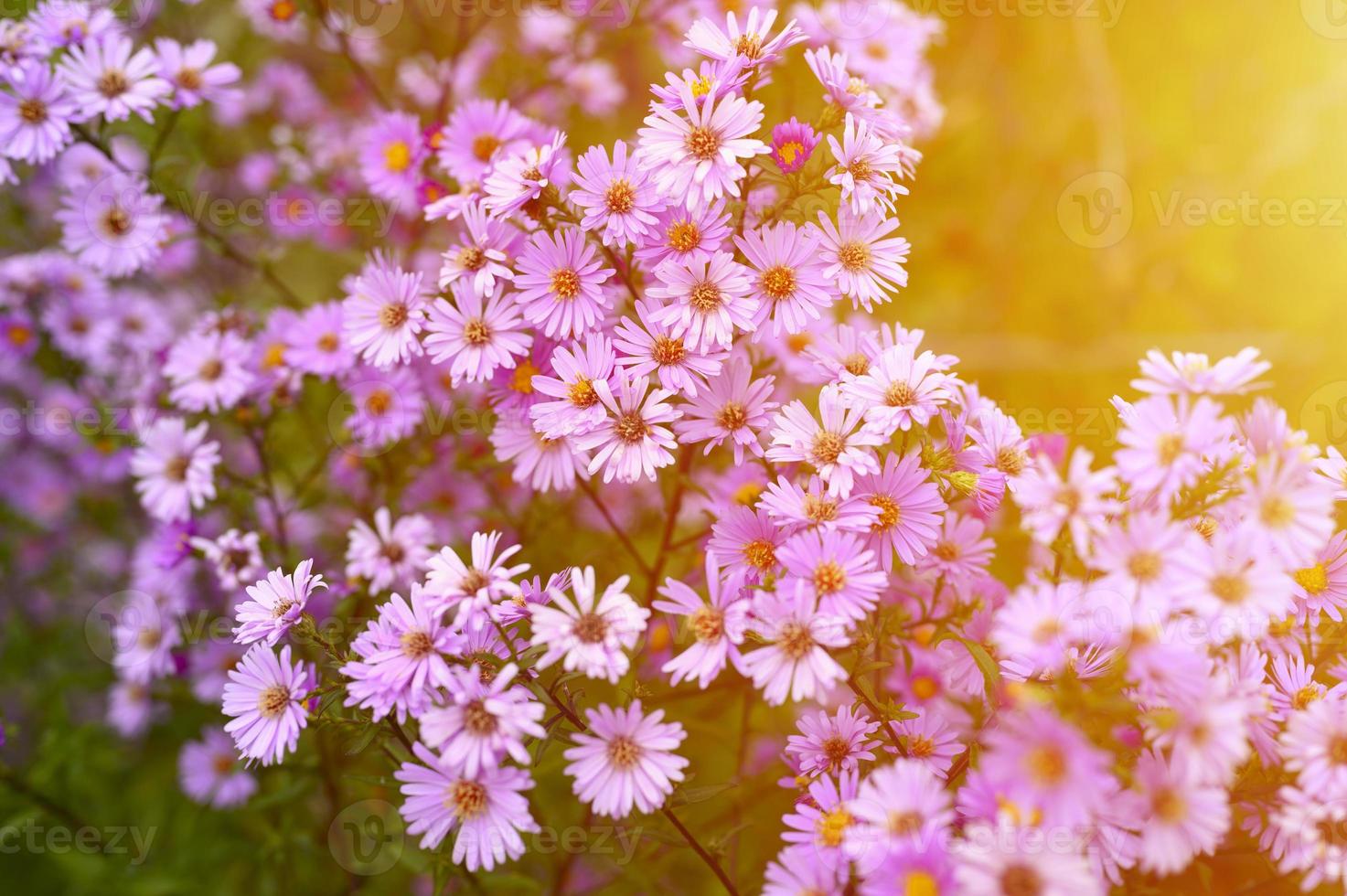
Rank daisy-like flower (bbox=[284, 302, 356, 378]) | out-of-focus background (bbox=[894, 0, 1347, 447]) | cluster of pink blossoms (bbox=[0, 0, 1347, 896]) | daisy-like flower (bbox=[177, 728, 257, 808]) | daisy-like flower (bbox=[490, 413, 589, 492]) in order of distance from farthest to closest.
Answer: out-of-focus background (bbox=[894, 0, 1347, 447]) → daisy-like flower (bbox=[177, 728, 257, 808]) → daisy-like flower (bbox=[284, 302, 356, 378]) → daisy-like flower (bbox=[490, 413, 589, 492]) → cluster of pink blossoms (bbox=[0, 0, 1347, 896])

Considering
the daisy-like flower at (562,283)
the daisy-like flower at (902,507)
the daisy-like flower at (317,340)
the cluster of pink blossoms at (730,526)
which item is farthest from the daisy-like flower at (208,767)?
the daisy-like flower at (902,507)

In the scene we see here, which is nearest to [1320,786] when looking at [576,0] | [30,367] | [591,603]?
[591,603]

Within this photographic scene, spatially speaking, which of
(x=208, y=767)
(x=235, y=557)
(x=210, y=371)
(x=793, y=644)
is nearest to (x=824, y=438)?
(x=793, y=644)

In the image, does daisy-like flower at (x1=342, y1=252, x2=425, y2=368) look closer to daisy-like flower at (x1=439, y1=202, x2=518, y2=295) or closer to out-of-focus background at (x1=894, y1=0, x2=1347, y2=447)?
daisy-like flower at (x1=439, y1=202, x2=518, y2=295)

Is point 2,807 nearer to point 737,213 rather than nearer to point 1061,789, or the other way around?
point 737,213

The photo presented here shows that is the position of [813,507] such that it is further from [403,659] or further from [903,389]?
[403,659]

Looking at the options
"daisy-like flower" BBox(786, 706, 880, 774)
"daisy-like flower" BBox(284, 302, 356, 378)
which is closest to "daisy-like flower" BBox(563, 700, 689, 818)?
"daisy-like flower" BBox(786, 706, 880, 774)
